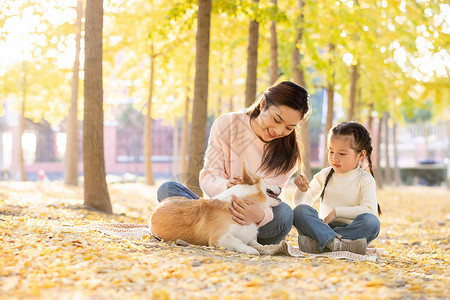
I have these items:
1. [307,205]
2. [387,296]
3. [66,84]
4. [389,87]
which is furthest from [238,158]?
[66,84]

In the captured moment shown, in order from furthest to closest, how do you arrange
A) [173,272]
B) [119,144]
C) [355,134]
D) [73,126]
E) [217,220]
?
[119,144] → [73,126] → [355,134] → [217,220] → [173,272]

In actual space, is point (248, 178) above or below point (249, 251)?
above

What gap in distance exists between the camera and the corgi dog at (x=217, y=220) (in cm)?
386

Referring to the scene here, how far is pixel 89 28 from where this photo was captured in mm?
6617

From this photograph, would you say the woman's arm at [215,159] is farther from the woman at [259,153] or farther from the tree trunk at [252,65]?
the tree trunk at [252,65]

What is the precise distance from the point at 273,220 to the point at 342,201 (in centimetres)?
69

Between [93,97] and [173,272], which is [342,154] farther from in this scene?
[93,97]

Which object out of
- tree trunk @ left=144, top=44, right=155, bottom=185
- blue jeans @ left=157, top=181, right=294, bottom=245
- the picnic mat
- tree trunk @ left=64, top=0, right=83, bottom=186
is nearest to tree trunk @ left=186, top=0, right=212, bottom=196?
the picnic mat

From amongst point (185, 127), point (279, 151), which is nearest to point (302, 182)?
point (279, 151)

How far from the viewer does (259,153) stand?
4523mm

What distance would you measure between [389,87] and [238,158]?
11.8m

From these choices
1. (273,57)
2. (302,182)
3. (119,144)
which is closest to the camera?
(302,182)

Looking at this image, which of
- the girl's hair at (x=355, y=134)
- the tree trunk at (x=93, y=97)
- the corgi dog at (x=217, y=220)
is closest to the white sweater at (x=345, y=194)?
the girl's hair at (x=355, y=134)

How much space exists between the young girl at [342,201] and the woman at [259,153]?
220 millimetres
